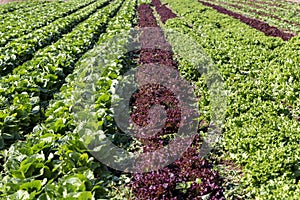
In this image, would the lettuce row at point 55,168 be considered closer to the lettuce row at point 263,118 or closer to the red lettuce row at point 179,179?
the red lettuce row at point 179,179

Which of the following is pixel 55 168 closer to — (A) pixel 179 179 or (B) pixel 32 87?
(A) pixel 179 179

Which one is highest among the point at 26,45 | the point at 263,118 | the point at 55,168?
the point at 55,168

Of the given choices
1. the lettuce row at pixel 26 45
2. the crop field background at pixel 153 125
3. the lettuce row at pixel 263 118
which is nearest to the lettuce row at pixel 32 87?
the crop field background at pixel 153 125

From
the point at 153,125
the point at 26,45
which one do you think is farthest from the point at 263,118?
the point at 26,45

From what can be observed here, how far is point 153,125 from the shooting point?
21.2 ft

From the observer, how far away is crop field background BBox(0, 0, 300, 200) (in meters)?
4.63

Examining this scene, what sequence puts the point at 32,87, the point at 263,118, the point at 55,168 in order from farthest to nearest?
the point at 32,87 < the point at 263,118 < the point at 55,168

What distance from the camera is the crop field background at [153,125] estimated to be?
463 centimetres

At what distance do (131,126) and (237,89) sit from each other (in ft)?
8.98

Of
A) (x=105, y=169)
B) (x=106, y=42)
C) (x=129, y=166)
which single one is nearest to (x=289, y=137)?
(x=129, y=166)

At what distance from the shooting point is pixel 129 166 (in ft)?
18.2

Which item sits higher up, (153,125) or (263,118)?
(263,118)

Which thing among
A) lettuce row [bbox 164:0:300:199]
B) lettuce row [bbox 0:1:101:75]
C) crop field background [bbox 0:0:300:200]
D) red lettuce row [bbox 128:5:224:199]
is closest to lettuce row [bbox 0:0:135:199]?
crop field background [bbox 0:0:300:200]

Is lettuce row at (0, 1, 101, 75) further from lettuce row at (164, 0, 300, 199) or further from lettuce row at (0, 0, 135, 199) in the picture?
lettuce row at (164, 0, 300, 199)
